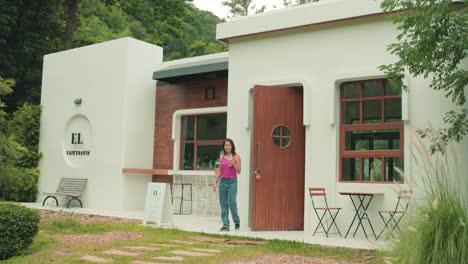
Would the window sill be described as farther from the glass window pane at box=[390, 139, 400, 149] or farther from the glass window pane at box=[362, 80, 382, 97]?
the glass window pane at box=[390, 139, 400, 149]

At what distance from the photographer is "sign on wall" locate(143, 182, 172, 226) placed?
9.54m

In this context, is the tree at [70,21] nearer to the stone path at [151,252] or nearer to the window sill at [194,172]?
the window sill at [194,172]

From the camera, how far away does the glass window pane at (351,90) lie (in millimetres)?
9008

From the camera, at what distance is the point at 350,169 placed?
898 cm

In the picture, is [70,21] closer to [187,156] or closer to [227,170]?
[187,156]

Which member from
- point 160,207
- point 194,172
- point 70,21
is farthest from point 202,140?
point 70,21

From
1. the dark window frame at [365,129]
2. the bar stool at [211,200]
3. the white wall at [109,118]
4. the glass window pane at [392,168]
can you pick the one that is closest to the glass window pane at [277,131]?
the dark window frame at [365,129]

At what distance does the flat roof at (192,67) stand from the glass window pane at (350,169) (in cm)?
434

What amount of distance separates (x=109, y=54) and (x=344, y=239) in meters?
8.79

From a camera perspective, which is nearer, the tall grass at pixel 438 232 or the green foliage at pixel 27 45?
the tall grass at pixel 438 232

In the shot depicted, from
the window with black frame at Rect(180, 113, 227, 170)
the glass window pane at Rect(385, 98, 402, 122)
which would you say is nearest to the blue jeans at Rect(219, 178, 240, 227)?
the glass window pane at Rect(385, 98, 402, 122)

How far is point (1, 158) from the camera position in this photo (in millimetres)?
8109

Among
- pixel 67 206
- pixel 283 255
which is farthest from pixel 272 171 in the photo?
pixel 67 206

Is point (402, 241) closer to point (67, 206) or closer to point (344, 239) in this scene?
point (344, 239)
